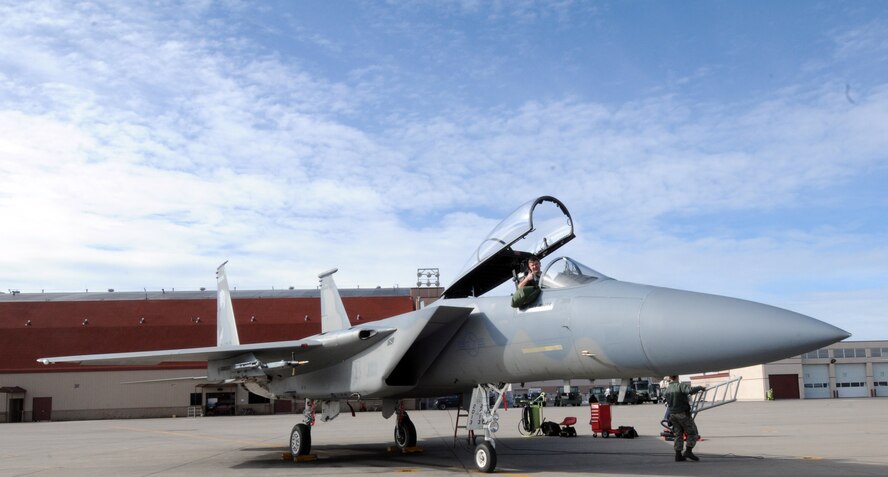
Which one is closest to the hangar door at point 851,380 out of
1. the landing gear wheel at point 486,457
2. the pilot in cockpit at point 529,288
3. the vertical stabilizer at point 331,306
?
the vertical stabilizer at point 331,306

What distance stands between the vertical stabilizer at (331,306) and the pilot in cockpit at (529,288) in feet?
22.3

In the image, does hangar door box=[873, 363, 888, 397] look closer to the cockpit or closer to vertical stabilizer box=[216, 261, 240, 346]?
vertical stabilizer box=[216, 261, 240, 346]

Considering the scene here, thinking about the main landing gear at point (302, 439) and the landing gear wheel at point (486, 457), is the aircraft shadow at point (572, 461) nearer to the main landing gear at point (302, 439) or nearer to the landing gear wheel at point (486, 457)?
the main landing gear at point (302, 439)

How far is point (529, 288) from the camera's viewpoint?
8.52 meters

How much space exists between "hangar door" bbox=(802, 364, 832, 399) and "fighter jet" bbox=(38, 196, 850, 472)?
2002 inches

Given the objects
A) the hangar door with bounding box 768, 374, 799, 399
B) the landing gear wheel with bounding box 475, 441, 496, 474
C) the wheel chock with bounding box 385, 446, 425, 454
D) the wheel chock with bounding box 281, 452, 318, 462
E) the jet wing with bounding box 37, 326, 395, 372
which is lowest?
the hangar door with bounding box 768, 374, 799, 399

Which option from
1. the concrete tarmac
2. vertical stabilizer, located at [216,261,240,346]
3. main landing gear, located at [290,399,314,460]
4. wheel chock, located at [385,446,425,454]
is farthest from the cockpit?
vertical stabilizer, located at [216,261,240,346]

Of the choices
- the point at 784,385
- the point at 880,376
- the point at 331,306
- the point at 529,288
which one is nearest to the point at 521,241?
the point at 529,288

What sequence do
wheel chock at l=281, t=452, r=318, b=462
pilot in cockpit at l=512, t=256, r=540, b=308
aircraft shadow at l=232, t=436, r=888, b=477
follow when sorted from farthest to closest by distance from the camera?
wheel chock at l=281, t=452, r=318, b=462
aircraft shadow at l=232, t=436, r=888, b=477
pilot in cockpit at l=512, t=256, r=540, b=308

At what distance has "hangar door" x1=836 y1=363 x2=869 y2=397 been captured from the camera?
182ft

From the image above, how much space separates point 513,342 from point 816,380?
180ft

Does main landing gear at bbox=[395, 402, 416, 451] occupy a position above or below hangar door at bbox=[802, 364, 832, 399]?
above

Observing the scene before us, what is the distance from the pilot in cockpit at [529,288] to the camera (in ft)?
28.0

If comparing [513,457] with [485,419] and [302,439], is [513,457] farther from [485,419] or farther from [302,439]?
[302,439]
